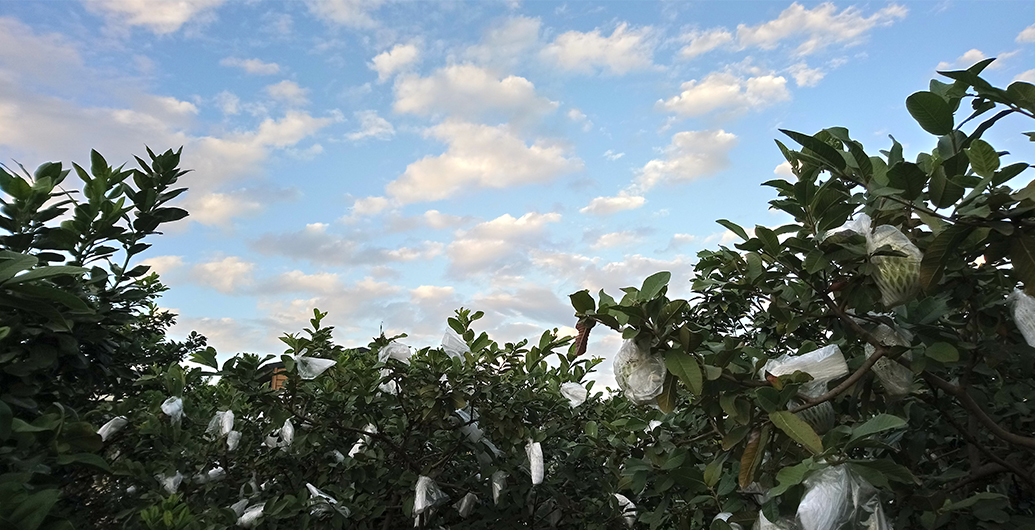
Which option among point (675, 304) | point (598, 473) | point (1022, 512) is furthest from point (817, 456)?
point (598, 473)

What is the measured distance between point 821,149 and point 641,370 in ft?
2.37

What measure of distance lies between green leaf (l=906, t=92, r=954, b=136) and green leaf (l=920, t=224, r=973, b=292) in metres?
0.28

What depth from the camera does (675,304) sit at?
1.68 m

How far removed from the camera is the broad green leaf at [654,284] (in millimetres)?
1675

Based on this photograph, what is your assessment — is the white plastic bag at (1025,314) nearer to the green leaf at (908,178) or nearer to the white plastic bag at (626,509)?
the green leaf at (908,178)

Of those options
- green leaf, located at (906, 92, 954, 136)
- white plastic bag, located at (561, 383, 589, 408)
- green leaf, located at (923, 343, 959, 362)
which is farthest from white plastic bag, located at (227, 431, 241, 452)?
green leaf, located at (906, 92, 954, 136)

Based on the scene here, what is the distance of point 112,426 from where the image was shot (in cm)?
236

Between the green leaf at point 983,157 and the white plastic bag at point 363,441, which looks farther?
the white plastic bag at point 363,441

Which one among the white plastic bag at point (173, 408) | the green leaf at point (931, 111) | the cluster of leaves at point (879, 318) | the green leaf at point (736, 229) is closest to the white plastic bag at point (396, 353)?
the white plastic bag at point (173, 408)

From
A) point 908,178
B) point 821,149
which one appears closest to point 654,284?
point 821,149

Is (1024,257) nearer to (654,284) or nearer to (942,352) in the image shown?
(942,352)

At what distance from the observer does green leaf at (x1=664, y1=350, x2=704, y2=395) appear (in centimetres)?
165

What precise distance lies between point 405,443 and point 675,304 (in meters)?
1.84

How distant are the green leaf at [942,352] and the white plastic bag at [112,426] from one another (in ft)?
8.38
